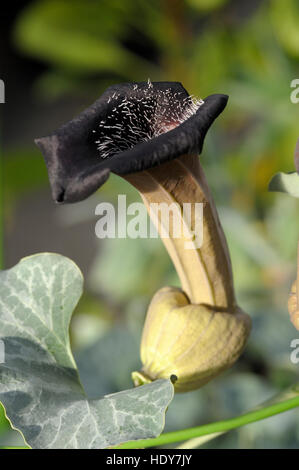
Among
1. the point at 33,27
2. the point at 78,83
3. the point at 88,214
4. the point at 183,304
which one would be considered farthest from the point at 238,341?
the point at 78,83

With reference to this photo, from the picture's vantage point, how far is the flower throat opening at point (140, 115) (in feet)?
1.33

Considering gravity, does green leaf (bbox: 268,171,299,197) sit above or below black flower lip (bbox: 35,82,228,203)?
below

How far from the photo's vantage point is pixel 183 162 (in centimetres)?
38

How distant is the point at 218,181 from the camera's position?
1142 mm

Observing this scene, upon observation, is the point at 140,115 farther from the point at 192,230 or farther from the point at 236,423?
the point at 236,423

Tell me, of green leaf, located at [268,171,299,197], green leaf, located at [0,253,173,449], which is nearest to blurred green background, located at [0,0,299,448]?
green leaf, located at [0,253,173,449]

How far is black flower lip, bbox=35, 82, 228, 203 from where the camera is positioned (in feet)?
1.06

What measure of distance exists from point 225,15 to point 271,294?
923mm

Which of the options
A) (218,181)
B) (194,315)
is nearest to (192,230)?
(194,315)

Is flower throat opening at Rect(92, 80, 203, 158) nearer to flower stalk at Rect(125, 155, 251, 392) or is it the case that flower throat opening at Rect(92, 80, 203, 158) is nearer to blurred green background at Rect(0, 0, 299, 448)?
flower stalk at Rect(125, 155, 251, 392)

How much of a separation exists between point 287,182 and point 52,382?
0.21m

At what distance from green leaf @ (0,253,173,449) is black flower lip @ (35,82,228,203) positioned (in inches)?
3.9

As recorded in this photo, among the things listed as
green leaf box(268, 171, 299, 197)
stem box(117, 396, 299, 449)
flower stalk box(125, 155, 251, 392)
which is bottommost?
stem box(117, 396, 299, 449)

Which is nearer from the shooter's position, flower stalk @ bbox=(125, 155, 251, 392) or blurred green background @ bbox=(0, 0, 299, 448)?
flower stalk @ bbox=(125, 155, 251, 392)
